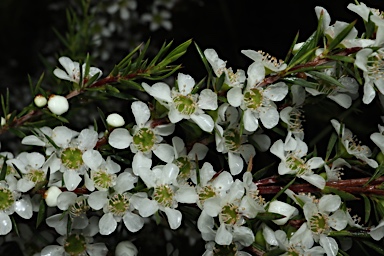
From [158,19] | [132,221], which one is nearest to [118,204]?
[132,221]

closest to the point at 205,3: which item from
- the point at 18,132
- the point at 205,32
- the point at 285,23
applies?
the point at 205,32

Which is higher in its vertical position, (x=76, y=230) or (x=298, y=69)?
(x=298, y=69)

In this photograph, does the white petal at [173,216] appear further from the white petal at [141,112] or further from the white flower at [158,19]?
the white flower at [158,19]

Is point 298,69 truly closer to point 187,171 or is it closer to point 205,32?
point 187,171

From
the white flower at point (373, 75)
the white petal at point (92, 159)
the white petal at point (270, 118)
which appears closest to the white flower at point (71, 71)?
the white petal at point (92, 159)

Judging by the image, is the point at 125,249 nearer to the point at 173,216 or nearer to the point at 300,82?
the point at 173,216

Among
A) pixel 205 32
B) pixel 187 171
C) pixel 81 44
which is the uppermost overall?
pixel 187 171
